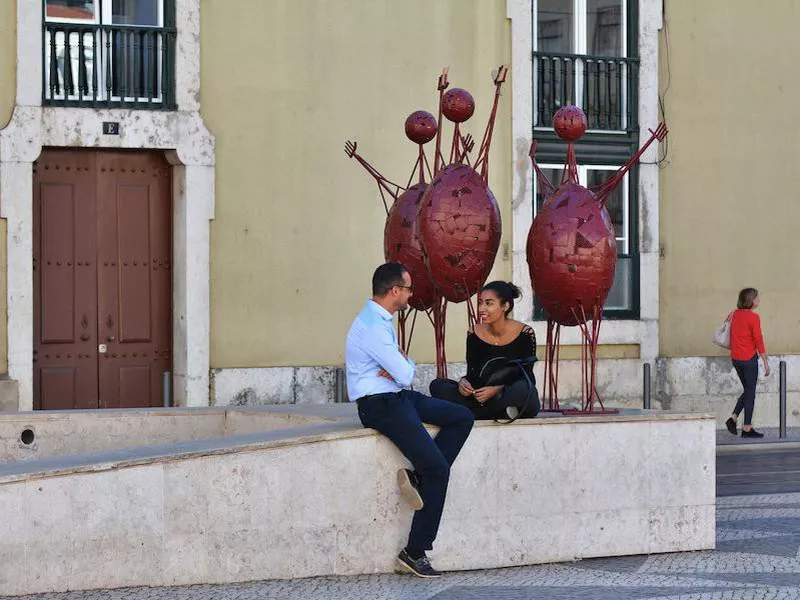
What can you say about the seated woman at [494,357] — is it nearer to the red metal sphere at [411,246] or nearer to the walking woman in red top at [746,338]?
the red metal sphere at [411,246]

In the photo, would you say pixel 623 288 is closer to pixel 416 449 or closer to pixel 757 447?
pixel 757 447

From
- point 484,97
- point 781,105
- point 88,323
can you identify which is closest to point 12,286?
point 88,323

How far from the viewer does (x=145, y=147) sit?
715 inches

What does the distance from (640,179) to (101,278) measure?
7.06 meters

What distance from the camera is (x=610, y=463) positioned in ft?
33.4

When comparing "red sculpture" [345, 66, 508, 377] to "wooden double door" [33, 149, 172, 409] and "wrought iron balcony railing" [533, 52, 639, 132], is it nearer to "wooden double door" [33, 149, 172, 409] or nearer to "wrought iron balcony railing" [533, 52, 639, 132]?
"wooden double door" [33, 149, 172, 409]

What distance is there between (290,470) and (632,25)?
1344 centimetres

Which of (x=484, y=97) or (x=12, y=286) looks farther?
(x=484, y=97)

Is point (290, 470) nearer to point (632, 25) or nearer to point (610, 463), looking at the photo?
point (610, 463)

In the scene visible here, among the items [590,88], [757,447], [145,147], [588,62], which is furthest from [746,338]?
[145,147]

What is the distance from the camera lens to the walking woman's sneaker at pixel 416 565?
9273mm

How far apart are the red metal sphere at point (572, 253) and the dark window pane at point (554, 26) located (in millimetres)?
9653

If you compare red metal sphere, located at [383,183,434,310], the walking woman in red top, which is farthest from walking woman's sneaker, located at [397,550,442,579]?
the walking woman in red top

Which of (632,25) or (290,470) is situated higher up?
(632,25)
